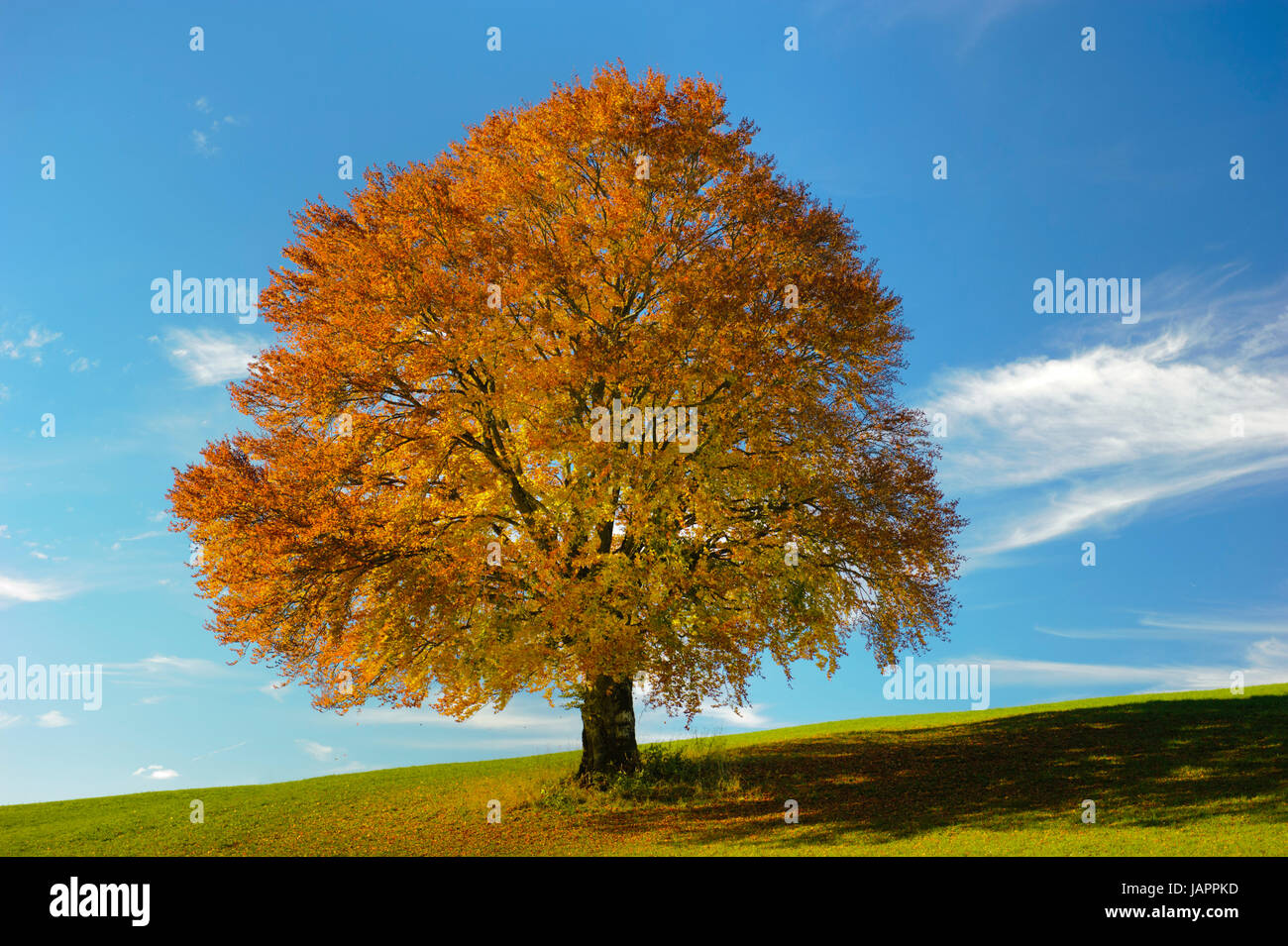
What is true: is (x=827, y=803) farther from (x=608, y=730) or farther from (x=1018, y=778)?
(x=608, y=730)

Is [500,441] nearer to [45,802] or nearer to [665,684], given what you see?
[665,684]

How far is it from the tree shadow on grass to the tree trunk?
1969mm

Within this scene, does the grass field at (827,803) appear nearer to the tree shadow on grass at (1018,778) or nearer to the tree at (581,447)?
the tree shadow on grass at (1018,778)

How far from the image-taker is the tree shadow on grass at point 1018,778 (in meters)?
16.8

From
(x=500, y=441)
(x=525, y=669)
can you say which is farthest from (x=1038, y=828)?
(x=500, y=441)

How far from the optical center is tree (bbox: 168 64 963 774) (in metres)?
18.5

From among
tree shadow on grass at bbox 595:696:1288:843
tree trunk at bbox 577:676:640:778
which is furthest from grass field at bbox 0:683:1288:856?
tree trunk at bbox 577:676:640:778

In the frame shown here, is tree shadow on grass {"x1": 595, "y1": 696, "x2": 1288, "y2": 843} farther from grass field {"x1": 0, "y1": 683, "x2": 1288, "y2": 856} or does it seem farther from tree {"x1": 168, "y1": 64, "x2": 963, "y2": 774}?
tree {"x1": 168, "y1": 64, "x2": 963, "y2": 774}

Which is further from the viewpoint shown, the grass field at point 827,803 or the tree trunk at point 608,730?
the tree trunk at point 608,730

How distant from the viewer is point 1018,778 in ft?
66.1

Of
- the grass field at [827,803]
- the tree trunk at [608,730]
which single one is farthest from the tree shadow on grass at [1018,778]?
the tree trunk at [608,730]

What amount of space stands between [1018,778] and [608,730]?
32.4 ft

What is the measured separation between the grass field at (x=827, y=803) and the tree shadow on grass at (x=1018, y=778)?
76 millimetres
